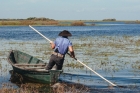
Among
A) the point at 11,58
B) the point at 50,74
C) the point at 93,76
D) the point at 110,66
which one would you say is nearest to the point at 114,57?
the point at 110,66

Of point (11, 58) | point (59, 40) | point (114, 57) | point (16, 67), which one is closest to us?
point (59, 40)

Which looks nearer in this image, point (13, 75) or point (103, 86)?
point (103, 86)

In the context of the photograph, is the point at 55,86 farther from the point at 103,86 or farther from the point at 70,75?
the point at 70,75

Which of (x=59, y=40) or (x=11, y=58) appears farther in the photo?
(x=11, y=58)

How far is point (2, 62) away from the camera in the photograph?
723 inches

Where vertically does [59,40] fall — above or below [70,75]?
above

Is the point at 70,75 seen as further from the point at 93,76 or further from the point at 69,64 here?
the point at 69,64

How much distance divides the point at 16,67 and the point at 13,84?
888mm

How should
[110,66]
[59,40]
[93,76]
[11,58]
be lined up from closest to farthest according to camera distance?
[59,40] < [93,76] < [11,58] < [110,66]

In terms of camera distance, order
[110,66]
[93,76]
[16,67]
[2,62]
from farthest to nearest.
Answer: [2,62]
[110,66]
[93,76]
[16,67]

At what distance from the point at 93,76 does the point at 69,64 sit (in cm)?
307

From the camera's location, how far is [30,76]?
1338 cm

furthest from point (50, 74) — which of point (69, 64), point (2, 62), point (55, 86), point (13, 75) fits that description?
point (2, 62)

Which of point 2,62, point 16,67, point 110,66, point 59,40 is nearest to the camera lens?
point 59,40
